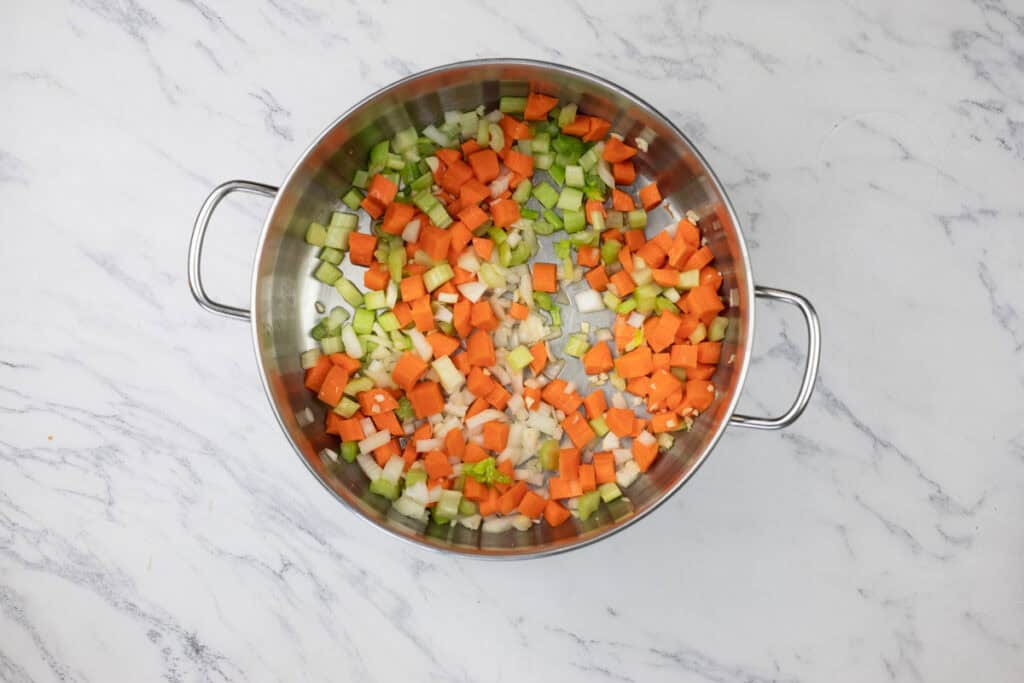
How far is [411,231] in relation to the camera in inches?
60.7

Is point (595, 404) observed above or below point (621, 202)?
below

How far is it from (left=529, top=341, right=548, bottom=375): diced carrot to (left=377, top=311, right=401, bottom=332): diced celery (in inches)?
10.6

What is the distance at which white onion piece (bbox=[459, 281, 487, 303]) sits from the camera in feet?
5.02

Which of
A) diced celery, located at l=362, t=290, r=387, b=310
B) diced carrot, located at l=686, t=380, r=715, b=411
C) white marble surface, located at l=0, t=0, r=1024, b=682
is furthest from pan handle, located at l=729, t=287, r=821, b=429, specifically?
diced celery, located at l=362, t=290, r=387, b=310

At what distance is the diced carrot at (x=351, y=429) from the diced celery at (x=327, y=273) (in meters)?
0.28

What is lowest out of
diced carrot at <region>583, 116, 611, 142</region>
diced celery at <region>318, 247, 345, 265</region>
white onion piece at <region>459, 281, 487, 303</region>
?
white onion piece at <region>459, 281, 487, 303</region>

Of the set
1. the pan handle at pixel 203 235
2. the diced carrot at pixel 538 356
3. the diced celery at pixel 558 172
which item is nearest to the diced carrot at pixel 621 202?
the diced celery at pixel 558 172

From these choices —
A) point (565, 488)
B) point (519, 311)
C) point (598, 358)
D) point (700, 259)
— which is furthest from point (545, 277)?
point (565, 488)

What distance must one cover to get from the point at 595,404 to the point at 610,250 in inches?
11.8

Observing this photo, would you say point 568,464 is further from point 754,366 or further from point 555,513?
point 754,366

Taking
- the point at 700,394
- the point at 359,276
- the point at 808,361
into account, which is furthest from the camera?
the point at 359,276

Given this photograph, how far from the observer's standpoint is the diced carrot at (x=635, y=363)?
4.90 ft

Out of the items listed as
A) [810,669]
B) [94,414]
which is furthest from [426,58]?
[810,669]

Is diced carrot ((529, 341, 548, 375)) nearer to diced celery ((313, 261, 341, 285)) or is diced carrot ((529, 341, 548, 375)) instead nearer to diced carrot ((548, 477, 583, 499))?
diced carrot ((548, 477, 583, 499))
